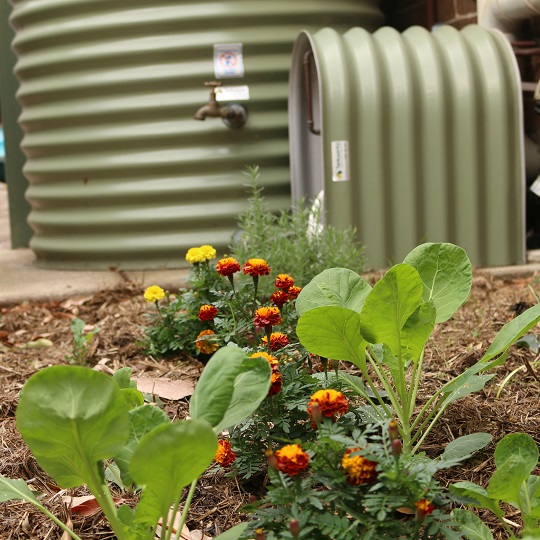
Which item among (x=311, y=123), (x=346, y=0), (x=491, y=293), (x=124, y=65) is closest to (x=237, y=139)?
(x=311, y=123)

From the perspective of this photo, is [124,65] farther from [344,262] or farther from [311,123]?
[344,262]

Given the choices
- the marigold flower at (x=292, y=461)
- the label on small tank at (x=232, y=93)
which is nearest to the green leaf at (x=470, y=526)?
the marigold flower at (x=292, y=461)

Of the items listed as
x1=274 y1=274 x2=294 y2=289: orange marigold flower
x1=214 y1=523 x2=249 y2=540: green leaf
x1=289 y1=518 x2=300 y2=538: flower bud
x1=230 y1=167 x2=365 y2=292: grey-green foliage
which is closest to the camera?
x1=289 y1=518 x2=300 y2=538: flower bud

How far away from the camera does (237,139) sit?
4.04 m

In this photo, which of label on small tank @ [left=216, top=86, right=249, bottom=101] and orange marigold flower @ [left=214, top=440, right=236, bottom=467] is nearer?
orange marigold flower @ [left=214, top=440, right=236, bottom=467]

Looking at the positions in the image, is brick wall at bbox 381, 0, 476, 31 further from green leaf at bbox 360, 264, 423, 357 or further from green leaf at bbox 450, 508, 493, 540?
green leaf at bbox 450, 508, 493, 540

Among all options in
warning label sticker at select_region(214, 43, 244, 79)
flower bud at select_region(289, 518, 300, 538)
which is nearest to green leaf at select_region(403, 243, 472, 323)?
flower bud at select_region(289, 518, 300, 538)

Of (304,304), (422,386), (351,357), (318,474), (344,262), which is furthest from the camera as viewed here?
(344,262)

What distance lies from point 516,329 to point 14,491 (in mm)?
Answer: 751

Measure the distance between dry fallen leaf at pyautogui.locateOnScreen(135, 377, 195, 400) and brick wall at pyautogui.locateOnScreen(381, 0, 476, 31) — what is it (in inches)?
118

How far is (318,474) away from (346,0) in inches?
140

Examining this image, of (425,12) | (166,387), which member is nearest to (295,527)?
(166,387)

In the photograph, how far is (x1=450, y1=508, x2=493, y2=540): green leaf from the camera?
3.53ft

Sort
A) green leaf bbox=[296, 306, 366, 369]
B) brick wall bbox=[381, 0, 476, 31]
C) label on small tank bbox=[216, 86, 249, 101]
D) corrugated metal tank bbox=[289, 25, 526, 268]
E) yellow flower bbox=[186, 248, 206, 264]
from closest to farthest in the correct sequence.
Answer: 1. green leaf bbox=[296, 306, 366, 369]
2. yellow flower bbox=[186, 248, 206, 264]
3. corrugated metal tank bbox=[289, 25, 526, 268]
4. label on small tank bbox=[216, 86, 249, 101]
5. brick wall bbox=[381, 0, 476, 31]
